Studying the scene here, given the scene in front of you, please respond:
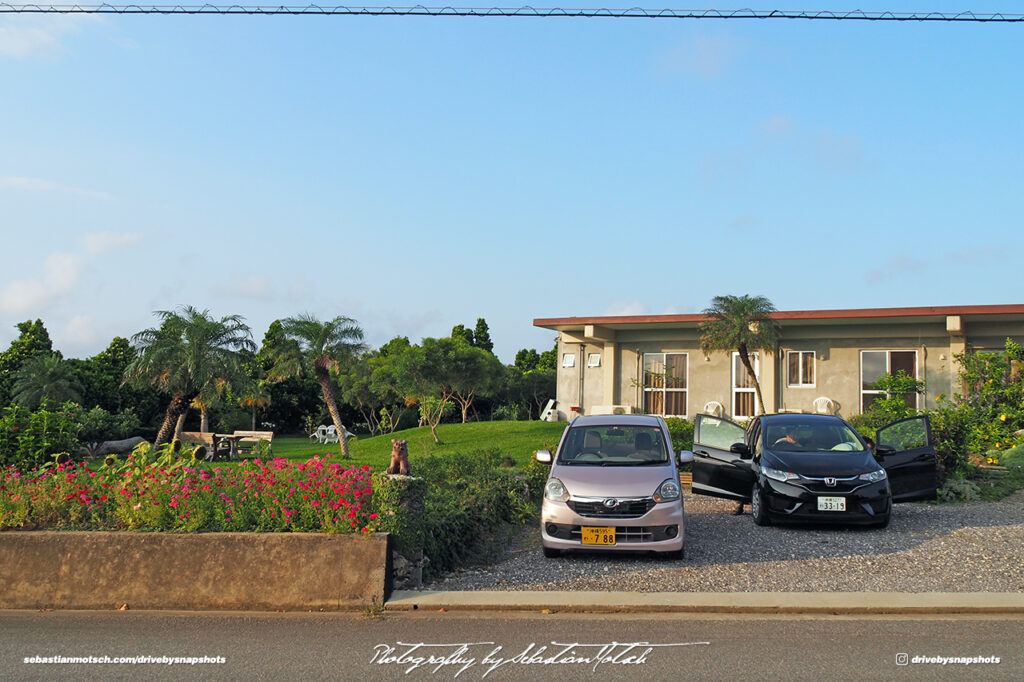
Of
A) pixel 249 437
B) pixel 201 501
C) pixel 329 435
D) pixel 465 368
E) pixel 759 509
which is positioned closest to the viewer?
pixel 201 501

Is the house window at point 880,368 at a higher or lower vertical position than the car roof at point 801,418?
higher

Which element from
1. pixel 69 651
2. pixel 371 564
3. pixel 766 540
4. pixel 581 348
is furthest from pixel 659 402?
pixel 69 651

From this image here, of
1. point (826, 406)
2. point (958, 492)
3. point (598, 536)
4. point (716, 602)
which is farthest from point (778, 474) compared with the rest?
point (826, 406)

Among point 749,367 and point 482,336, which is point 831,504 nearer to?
point 749,367

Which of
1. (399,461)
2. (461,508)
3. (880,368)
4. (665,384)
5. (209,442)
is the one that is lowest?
(209,442)

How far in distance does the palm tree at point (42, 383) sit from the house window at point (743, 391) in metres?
24.8

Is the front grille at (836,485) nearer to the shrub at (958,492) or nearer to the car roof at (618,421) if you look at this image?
the car roof at (618,421)

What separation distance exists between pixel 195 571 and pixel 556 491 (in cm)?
377

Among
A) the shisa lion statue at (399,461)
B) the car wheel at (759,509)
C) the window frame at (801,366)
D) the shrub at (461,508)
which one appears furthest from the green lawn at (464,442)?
the shisa lion statue at (399,461)

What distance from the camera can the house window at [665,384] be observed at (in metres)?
26.8

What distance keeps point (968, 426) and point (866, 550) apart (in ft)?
28.6

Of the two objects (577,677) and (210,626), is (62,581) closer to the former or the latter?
(210,626)

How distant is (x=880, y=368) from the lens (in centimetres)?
2427

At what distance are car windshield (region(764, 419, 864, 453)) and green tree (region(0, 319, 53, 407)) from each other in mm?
30432
